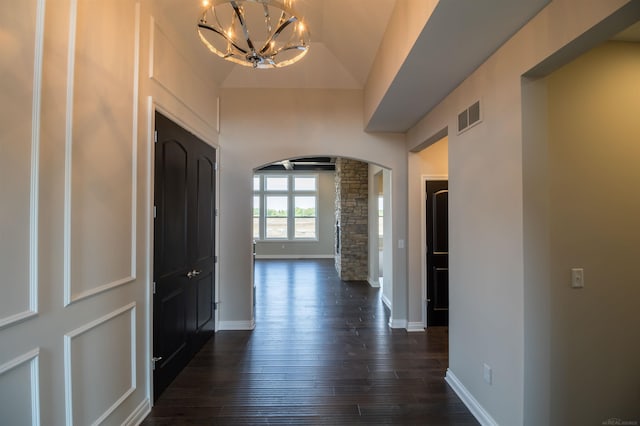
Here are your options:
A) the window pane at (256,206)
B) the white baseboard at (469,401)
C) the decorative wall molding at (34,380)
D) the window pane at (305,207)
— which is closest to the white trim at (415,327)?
the white baseboard at (469,401)

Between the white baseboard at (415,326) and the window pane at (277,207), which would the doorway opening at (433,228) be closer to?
the white baseboard at (415,326)

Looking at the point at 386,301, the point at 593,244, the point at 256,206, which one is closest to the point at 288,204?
the point at 256,206

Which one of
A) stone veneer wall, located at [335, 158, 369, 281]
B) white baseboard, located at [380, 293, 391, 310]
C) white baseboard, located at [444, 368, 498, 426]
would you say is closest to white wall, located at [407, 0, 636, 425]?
white baseboard, located at [444, 368, 498, 426]

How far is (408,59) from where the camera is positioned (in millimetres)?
2246

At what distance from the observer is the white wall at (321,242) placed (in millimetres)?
11008

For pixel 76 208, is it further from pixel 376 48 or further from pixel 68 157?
pixel 376 48

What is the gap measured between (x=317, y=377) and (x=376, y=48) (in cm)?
338

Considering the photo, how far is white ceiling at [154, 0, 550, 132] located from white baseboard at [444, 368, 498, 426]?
2.61m

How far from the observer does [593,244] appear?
82.3 inches

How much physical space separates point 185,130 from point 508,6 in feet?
9.25

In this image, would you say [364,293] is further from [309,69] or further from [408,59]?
[408,59]

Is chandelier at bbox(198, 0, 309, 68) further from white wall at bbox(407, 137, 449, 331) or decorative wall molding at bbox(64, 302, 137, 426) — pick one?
white wall at bbox(407, 137, 449, 331)

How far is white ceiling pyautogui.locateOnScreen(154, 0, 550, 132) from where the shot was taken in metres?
1.79

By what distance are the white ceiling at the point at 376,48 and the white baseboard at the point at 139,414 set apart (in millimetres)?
3109
